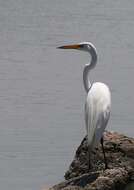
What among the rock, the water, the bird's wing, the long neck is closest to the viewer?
the rock

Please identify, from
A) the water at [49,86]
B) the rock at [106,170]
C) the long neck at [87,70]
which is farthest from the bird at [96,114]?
the water at [49,86]

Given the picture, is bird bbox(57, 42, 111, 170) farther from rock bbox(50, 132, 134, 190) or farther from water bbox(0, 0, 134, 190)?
water bbox(0, 0, 134, 190)

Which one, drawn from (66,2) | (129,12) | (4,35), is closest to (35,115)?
Result: (4,35)

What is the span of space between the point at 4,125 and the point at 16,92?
8.66ft

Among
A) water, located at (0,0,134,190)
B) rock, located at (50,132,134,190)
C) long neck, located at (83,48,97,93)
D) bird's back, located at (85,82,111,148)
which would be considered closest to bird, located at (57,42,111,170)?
bird's back, located at (85,82,111,148)

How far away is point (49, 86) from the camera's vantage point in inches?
772

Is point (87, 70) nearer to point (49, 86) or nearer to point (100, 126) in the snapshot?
point (100, 126)

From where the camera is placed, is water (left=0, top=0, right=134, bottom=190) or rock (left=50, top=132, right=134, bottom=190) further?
water (left=0, top=0, right=134, bottom=190)

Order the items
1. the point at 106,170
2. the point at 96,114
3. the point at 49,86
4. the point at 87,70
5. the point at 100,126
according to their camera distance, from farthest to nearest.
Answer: the point at 49,86 < the point at 87,70 < the point at 96,114 < the point at 100,126 < the point at 106,170

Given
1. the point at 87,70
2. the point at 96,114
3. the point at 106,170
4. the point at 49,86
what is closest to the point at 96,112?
the point at 96,114

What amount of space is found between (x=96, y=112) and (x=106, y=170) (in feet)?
3.44

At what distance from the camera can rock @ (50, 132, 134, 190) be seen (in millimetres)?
9398

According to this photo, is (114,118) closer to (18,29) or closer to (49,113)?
(49,113)

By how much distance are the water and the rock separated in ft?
6.60
